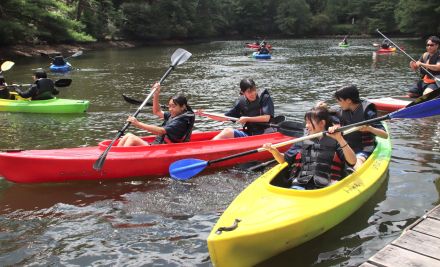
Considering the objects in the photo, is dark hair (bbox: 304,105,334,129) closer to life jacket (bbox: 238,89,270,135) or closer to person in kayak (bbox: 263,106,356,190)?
person in kayak (bbox: 263,106,356,190)

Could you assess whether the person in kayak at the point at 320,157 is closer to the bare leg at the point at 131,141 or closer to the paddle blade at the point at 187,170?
the paddle blade at the point at 187,170

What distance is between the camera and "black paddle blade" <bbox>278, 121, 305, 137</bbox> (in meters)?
6.64

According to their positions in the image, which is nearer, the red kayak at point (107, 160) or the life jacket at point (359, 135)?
the life jacket at point (359, 135)

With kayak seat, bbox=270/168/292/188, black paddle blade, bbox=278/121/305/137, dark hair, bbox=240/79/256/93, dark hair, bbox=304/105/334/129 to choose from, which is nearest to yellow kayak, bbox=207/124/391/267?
kayak seat, bbox=270/168/292/188

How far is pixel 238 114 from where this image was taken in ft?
25.5

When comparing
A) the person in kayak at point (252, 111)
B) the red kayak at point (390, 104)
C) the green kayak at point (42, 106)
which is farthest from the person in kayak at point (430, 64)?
the green kayak at point (42, 106)

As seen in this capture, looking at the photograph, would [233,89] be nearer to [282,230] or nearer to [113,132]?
[113,132]

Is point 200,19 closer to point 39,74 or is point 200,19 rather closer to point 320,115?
point 39,74

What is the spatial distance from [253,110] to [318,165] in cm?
278

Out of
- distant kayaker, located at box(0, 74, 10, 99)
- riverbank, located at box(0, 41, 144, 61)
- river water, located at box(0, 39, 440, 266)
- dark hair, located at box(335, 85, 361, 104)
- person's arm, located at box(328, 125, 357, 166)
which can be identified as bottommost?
riverbank, located at box(0, 41, 144, 61)

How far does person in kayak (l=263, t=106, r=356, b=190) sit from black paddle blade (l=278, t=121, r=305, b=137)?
4.68ft

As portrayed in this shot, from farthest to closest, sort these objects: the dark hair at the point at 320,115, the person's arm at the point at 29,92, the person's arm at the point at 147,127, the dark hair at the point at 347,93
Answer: the person's arm at the point at 29,92
the person's arm at the point at 147,127
the dark hair at the point at 347,93
the dark hair at the point at 320,115

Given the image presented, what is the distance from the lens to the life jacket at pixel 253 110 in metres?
7.57

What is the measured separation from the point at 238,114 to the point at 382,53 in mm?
24596
